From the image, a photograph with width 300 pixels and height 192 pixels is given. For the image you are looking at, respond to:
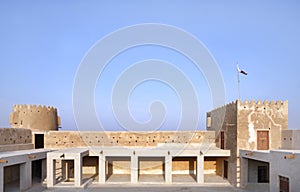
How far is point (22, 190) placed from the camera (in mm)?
16594

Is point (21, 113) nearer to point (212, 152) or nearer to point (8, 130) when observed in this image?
point (8, 130)

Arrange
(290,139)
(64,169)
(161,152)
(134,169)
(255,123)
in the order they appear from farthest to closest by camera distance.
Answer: (64,169) < (161,152) < (134,169) < (255,123) < (290,139)

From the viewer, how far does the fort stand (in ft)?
55.7

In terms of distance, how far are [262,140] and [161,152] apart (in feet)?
22.0

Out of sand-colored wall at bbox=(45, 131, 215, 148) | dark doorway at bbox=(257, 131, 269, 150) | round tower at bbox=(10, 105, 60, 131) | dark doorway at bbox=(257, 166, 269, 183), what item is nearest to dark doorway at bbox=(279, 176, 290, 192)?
dark doorway at bbox=(257, 131, 269, 150)

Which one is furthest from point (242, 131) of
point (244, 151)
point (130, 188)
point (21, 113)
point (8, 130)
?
point (21, 113)

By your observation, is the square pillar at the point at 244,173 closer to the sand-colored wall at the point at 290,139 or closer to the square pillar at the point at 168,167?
the sand-colored wall at the point at 290,139

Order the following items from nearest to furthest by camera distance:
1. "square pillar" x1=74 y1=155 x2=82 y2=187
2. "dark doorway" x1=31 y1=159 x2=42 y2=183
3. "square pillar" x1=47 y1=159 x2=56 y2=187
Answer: "square pillar" x1=47 y1=159 x2=56 y2=187 < "square pillar" x1=74 y1=155 x2=82 y2=187 < "dark doorway" x1=31 y1=159 x2=42 y2=183

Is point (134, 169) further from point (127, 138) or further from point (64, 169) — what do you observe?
point (64, 169)

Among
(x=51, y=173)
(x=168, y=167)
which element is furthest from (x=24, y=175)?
(x=168, y=167)

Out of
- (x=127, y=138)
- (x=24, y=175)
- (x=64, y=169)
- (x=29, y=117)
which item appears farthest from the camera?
(x=29, y=117)

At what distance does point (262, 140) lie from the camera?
1848 cm

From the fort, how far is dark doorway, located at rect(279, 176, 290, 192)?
4 centimetres

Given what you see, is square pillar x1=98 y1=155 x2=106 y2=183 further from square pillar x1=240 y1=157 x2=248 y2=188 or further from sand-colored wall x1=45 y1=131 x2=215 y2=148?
square pillar x1=240 y1=157 x2=248 y2=188
